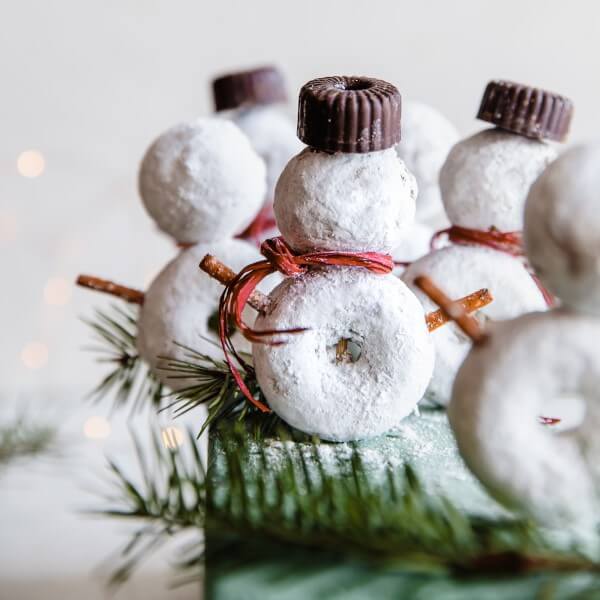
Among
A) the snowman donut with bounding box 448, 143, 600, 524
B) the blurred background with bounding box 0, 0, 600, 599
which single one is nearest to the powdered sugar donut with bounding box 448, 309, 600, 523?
the snowman donut with bounding box 448, 143, 600, 524

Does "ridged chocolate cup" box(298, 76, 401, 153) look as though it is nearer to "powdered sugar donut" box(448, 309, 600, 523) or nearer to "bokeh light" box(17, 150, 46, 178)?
"powdered sugar donut" box(448, 309, 600, 523)

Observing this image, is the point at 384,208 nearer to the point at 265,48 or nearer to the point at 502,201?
the point at 502,201

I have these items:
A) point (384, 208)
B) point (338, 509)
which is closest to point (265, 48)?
point (384, 208)

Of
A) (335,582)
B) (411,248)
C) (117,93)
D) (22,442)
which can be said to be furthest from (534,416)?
(117,93)

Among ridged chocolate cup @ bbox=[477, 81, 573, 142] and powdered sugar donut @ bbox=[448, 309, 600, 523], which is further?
ridged chocolate cup @ bbox=[477, 81, 573, 142]

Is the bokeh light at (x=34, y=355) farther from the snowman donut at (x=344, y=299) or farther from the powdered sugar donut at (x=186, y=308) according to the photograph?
the snowman donut at (x=344, y=299)

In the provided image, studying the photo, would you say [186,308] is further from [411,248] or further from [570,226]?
[570,226]
